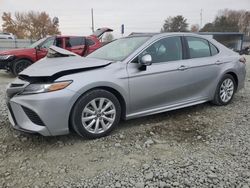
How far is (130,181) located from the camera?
2.46m

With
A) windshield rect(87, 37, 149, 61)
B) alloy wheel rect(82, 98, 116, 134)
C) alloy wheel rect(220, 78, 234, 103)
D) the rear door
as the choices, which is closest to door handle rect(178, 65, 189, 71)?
windshield rect(87, 37, 149, 61)

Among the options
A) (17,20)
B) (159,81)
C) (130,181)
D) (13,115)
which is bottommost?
(130,181)

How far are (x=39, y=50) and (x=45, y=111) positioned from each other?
718 cm

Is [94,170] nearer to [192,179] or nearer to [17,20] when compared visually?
[192,179]

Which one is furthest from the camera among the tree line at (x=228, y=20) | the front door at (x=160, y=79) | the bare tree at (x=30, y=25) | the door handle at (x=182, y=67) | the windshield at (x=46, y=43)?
the tree line at (x=228, y=20)

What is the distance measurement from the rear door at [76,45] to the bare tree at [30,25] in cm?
4462

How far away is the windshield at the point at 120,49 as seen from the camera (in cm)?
377

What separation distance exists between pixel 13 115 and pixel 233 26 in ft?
225

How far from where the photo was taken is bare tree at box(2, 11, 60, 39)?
50750 millimetres

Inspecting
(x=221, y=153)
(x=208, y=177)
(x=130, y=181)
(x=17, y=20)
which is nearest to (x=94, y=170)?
(x=130, y=181)

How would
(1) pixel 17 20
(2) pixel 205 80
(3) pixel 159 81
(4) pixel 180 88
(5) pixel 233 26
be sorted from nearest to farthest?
1. (3) pixel 159 81
2. (4) pixel 180 88
3. (2) pixel 205 80
4. (1) pixel 17 20
5. (5) pixel 233 26

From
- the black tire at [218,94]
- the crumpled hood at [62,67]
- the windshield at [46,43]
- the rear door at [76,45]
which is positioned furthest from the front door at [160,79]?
the windshield at [46,43]

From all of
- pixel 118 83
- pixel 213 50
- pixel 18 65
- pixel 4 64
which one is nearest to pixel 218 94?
pixel 213 50

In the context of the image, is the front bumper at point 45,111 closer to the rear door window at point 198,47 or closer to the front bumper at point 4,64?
the rear door window at point 198,47
